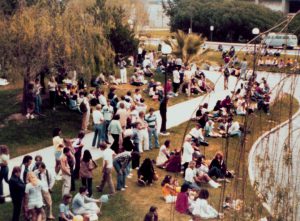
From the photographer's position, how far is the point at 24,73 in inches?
735

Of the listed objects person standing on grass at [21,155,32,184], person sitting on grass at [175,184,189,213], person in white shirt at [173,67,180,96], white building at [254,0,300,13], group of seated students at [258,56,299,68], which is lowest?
person sitting on grass at [175,184,189,213]

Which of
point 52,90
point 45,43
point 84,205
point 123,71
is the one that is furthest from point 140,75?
point 84,205

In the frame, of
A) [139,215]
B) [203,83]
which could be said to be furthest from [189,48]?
[139,215]

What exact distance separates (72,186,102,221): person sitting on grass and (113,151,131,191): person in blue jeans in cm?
150

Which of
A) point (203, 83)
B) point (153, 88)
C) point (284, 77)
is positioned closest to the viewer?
point (284, 77)

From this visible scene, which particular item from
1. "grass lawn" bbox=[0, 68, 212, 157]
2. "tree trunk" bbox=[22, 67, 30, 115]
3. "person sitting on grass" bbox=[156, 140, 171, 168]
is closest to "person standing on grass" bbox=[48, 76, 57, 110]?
"grass lawn" bbox=[0, 68, 212, 157]

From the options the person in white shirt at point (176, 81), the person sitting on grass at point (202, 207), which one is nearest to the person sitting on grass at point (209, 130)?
the person in white shirt at point (176, 81)

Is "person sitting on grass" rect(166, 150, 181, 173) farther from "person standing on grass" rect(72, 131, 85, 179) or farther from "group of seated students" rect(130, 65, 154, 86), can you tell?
"group of seated students" rect(130, 65, 154, 86)

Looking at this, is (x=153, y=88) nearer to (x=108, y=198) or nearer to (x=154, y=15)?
(x=108, y=198)

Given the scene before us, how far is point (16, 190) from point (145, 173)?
170 inches

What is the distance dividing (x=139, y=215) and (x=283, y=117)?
286 inches

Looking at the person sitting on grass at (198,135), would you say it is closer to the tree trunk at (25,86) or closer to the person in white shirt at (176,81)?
the tree trunk at (25,86)

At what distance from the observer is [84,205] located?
12500 millimetres

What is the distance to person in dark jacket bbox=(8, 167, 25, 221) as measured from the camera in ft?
38.7
